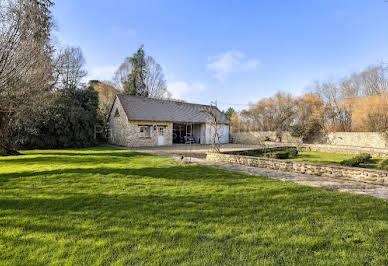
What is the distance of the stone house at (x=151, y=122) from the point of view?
18.6 meters

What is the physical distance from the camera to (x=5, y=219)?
A: 3.40 metres

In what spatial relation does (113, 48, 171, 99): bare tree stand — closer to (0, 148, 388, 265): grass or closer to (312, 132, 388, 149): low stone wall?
(312, 132, 388, 149): low stone wall

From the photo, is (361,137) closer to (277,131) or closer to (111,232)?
(277,131)

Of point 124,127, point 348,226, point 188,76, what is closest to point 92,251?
point 348,226


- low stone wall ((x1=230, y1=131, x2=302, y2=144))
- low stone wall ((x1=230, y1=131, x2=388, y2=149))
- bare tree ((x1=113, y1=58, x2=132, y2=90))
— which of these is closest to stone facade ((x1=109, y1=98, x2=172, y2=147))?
low stone wall ((x1=230, y1=131, x2=302, y2=144))

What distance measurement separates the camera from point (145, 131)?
19234mm

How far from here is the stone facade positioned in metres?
18.4

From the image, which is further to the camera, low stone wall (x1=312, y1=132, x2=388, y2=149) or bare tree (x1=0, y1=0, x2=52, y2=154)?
low stone wall (x1=312, y1=132, x2=388, y2=149)

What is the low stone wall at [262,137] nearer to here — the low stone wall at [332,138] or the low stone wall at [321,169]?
the low stone wall at [332,138]

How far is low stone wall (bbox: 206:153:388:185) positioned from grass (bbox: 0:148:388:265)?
216 cm

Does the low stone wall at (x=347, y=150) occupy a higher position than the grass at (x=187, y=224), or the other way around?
the low stone wall at (x=347, y=150)

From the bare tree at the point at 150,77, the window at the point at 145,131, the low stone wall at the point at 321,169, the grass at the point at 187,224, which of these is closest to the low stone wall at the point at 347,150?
the low stone wall at the point at 321,169

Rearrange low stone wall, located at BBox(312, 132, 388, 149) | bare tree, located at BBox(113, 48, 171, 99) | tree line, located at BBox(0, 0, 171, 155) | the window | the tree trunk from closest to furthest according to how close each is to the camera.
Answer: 1. tree line, located at BBox(0, 0, 171, 155)
2. the tree trunk
3. low stone wall, located at BBox(312, 132, 388, 149)
4. the window
5. bare tree, located at BBox(113, 48, 171, 99)

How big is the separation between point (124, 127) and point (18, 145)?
8.30 metres
